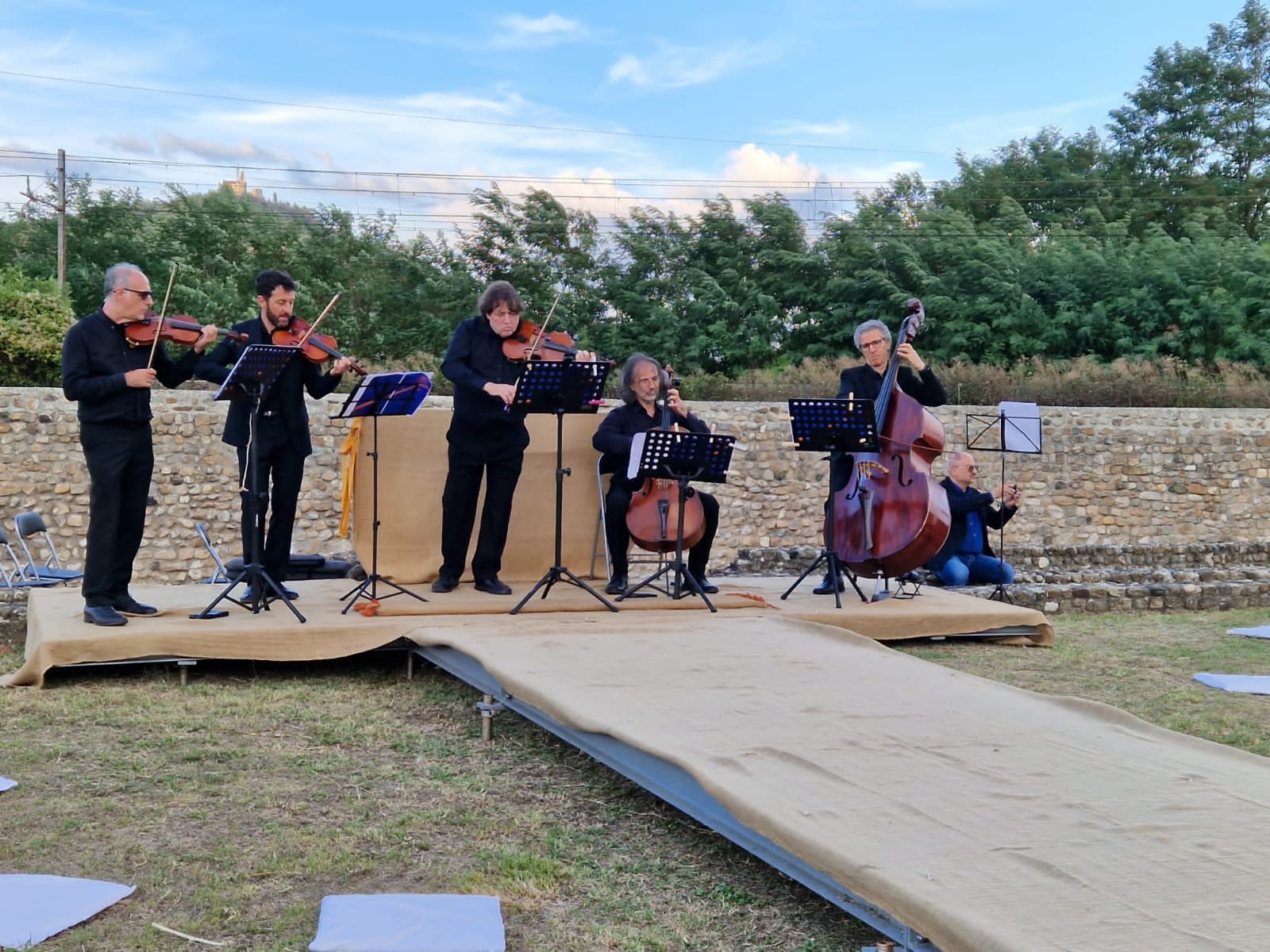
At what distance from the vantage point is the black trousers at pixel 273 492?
613 cm

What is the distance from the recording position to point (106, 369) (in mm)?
5738

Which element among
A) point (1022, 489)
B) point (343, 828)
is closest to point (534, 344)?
point (343, 828)

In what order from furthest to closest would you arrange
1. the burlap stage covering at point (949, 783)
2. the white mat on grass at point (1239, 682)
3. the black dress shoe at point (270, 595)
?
the black dress shoe at point (270, 595) → the white mat on grass at point (1239, 682) → the burlap stage covering at point (949, 783)

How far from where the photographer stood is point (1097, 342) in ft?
77.9

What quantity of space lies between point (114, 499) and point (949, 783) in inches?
161

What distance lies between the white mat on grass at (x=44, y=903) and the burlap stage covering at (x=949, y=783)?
1.49 m

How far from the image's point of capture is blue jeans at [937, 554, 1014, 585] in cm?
862

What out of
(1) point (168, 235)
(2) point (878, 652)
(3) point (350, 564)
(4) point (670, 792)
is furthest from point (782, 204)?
(4) point (670, 792)

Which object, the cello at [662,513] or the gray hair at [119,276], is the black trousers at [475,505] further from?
the gray hair at [119,276]

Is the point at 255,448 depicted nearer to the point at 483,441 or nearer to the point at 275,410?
the point at 275,410

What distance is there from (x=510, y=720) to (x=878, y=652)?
1.62 m

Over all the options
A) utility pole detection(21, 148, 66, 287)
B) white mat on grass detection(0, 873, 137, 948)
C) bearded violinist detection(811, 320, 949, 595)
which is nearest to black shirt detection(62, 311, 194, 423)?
white mat on grass detection(0, 873, 137, 948)

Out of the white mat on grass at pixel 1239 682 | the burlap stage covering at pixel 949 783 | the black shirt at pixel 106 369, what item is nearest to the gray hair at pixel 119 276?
the black shirt at pixel 106 369

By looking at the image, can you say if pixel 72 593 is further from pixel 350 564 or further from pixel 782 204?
pixel 782 204
